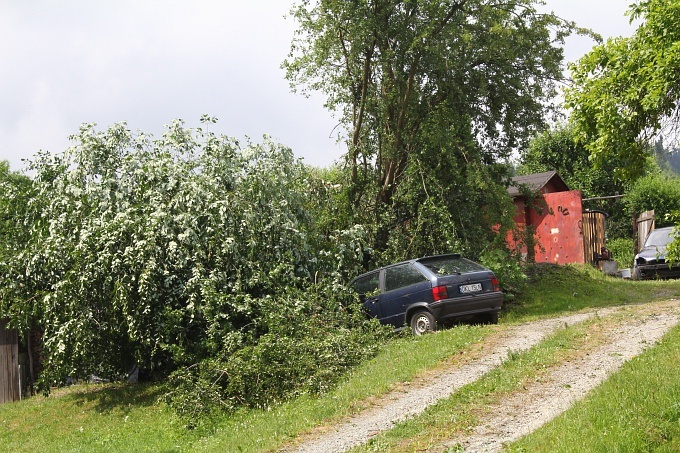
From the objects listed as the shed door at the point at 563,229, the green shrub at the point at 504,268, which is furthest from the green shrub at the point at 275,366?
the shed door at the point at 563,229

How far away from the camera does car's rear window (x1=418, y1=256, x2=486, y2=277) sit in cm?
1367

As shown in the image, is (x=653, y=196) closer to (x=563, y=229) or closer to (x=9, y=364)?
(x=563, y=229)

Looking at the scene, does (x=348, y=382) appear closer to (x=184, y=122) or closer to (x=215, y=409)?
(x=215, y=409)

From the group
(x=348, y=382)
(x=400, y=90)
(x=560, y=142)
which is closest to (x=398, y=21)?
(x=400, y=90)

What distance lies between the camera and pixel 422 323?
45.0ft

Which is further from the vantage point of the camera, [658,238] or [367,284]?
[658,238]

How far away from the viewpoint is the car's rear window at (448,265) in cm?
1367

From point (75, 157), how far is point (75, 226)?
1.60 m

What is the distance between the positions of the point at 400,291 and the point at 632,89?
5.63 meters

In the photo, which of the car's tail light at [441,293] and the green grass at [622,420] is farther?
the car's tail light at [441,293]

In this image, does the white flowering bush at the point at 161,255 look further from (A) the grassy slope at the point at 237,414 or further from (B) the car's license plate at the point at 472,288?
(B) the car's license plate at the point at 472,288

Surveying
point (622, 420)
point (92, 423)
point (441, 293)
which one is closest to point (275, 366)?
point (441, 293)

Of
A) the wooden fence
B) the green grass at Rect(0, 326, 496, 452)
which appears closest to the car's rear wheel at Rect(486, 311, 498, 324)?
the green grass at Rect(0, 326, 496, 452)

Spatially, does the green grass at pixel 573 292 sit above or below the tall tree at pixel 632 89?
below
